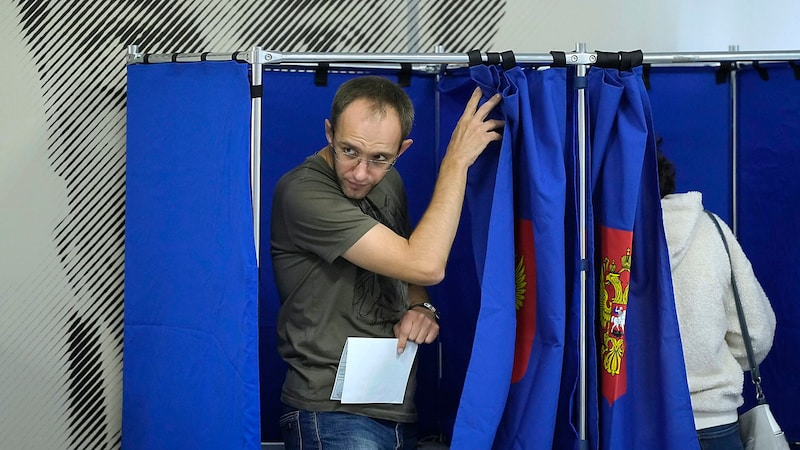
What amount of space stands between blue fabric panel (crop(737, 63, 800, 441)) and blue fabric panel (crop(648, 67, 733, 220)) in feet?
0.18

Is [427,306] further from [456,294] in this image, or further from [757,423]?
[757,423]

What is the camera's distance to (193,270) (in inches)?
88.5

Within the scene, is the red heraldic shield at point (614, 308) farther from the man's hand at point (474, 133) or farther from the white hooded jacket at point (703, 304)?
the man's hand at point (474, 133)

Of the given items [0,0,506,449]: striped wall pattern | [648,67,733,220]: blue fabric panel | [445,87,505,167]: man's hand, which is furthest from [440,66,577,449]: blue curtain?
[0,0,506,449]: striped wall pattern

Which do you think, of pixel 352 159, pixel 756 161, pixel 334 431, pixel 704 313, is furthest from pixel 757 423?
pixel 352 159

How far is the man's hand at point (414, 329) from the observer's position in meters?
2.20

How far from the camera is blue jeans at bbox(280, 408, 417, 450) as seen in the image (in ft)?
6.92

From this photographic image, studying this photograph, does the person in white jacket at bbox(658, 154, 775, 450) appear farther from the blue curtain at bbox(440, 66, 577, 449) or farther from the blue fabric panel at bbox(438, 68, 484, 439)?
the blue fabric panel at bbox(438, 68, 484, 439)

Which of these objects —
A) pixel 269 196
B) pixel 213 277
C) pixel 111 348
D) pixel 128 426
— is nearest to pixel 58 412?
pixel 111 348

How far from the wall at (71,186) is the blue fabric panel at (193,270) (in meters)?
0.62

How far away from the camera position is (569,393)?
225 cm

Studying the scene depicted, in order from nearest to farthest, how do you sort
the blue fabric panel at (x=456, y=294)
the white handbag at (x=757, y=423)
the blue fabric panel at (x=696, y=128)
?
the white handbag at (x=757, y=423) → the blue fabric panel at (x=456, y=294) → the blue fabric panel at (x=696, y=128)

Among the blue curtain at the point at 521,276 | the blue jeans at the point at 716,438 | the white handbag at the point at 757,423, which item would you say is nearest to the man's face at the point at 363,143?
the blue curtain at the point at 521,276

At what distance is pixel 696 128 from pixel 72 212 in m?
2.15
